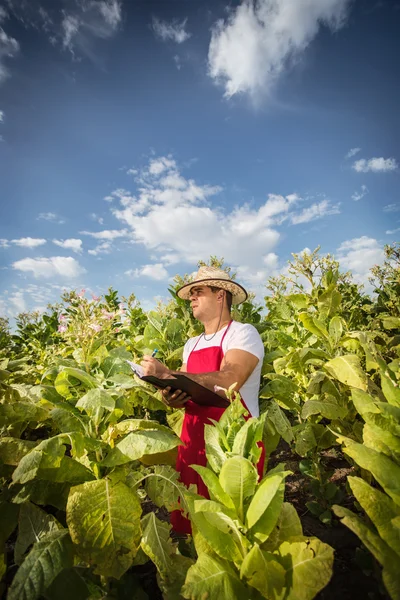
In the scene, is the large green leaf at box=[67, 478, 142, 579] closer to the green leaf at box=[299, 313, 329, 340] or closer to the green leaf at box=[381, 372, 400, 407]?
the green leaf at box=[381, 372, 400, 407]

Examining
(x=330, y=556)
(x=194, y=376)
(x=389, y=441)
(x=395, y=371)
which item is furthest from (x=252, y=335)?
(x=330, y=556)

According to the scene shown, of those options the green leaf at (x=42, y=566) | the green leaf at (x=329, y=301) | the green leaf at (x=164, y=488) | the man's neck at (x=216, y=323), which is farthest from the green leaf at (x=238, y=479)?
the green leaf at (x=329, y=301)

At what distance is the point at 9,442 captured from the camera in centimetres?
162

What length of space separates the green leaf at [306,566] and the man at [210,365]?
1.01m

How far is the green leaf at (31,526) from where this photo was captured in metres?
1.38

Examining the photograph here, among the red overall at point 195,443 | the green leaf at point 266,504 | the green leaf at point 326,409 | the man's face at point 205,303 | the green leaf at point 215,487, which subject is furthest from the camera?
the man's face at point 205,303

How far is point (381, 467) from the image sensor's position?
1.02 metres

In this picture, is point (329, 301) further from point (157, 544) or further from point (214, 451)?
point (157, 544)

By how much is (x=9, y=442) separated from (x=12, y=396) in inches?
18.7

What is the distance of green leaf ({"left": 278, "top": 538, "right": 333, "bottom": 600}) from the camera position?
89 cm

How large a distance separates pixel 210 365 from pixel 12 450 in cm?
160

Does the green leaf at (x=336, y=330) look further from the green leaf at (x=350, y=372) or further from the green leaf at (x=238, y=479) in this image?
the green leaf at (x=238, y=479)

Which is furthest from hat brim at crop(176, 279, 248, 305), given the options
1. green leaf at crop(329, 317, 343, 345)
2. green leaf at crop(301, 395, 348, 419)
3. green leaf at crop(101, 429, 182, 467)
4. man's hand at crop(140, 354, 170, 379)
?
green leaf at crop(101, 429, 182, 467)

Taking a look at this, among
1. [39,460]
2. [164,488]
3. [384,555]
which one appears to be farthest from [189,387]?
[384,555]
